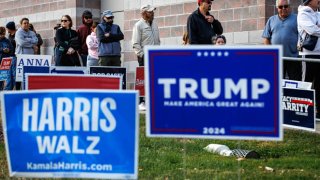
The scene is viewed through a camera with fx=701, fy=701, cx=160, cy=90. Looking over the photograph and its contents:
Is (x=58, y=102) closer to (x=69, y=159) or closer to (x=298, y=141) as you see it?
(x=69, y=159)

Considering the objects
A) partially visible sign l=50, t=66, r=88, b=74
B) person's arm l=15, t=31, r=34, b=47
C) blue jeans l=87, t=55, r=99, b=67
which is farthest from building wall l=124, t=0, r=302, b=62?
partially visible sign l=50, t=66, r=88, b=74

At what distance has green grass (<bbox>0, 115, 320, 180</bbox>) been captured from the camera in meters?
6.80

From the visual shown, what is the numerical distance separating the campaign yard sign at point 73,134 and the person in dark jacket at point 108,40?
7.69m

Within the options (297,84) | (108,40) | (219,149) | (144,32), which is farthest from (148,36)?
Answer: (219,149)

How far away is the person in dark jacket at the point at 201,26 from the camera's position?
34.6ft

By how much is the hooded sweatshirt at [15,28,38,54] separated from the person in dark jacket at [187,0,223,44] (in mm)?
6947

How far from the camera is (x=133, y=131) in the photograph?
5.20 meters

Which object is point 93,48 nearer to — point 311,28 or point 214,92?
point 311,28

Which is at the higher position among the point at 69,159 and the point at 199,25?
the point at 199,25

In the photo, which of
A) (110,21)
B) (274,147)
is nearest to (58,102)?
(274,147)

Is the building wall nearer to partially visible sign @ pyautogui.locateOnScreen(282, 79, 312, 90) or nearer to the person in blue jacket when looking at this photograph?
the person in blue jacket

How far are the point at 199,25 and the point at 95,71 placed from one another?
2298 mm

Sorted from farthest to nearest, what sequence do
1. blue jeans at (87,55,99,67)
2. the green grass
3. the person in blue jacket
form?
the person in blue jacket
blue jeans at (87,55,99,67)
the green grass

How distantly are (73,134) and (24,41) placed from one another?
11.6 meters
